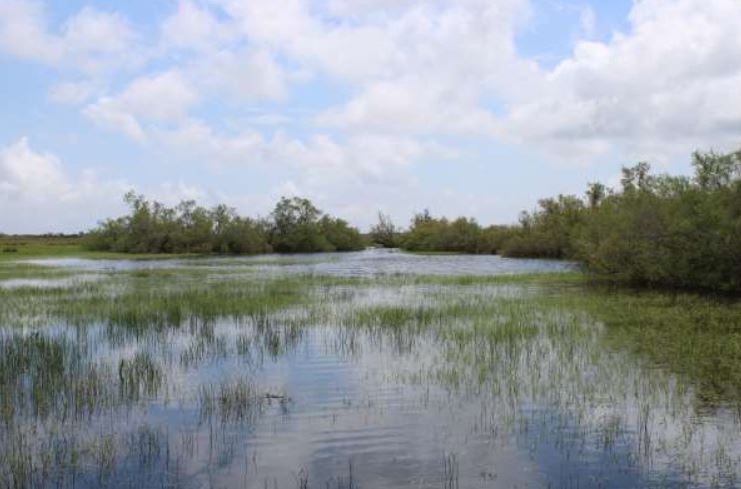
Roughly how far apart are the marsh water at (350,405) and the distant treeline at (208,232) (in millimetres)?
76353

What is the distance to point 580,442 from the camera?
9258 millimetres

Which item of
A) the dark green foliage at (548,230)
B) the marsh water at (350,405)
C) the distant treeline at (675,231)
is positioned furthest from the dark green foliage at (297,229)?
the marsh water at (350,405)

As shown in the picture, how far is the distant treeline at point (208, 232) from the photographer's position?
9575 centimetres

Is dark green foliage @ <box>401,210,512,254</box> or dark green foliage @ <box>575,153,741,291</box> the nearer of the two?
dark green foliage @ <box>575,153,741,291</box>

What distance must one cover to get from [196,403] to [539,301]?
17.7m

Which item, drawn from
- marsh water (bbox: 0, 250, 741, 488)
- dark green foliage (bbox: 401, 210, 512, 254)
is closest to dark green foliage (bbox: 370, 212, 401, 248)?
dark green foliage (bbox: 401, 210, 512, 254)

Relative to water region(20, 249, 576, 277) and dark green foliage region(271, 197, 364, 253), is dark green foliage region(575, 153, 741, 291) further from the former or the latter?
dark green foliage region(271, 197, 364, 253)

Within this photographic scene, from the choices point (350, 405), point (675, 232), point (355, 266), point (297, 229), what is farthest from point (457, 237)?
point (350, 405)

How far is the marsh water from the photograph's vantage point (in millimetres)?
8242

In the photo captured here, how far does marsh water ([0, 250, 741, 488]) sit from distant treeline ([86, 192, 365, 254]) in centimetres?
7635

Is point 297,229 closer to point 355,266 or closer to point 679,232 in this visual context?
point 355,266

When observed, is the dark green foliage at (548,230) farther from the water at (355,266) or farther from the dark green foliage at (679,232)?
the dark green foliage at (679,232)

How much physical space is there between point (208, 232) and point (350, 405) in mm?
90423

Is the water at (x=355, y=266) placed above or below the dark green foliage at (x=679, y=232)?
below
